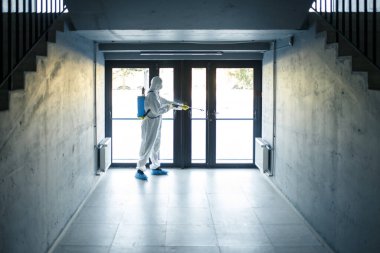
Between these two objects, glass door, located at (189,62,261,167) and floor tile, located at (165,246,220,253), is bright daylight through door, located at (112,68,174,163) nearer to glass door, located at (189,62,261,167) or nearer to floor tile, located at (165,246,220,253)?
glass door, located at (189,62,261,167)

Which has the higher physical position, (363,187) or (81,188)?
(363,187)

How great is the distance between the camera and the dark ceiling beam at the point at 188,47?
6898 millimetres

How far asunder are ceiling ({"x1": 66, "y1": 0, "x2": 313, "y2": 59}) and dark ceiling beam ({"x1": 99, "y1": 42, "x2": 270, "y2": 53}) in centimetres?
151

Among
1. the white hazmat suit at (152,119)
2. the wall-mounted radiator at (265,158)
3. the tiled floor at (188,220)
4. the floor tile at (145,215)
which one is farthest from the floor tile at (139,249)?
the white hazmat suit at (152,119)

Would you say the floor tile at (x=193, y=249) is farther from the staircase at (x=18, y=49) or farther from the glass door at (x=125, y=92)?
the glass door at (x=125, y=92)

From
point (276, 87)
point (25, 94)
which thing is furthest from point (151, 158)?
point (25, 94)

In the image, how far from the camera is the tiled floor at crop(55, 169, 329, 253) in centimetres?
435

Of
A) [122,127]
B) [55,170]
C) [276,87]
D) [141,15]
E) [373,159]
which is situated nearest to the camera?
[373,159]

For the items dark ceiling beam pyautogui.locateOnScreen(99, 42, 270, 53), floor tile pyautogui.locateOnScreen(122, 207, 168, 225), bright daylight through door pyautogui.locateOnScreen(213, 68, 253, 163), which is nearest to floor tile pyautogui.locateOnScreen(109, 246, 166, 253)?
floor tile pyautogui.locateOnScreen(122, 207, 168, 225)

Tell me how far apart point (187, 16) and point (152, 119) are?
3.18 m

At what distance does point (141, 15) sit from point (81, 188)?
8.10 ft

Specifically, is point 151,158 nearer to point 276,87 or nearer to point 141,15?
point 276,87

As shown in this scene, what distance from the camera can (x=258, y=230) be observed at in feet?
15.8

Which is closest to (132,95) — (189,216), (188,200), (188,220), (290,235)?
(188,200)
